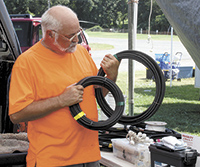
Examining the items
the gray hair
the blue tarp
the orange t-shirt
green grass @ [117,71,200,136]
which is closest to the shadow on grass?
green grass @ [117,71,200,136]

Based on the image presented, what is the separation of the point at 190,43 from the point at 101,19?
191ft

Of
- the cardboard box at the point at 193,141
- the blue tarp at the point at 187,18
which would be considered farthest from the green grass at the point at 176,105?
the blue tarp at the point at 187,18

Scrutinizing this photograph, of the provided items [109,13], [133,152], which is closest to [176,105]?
[133,152]

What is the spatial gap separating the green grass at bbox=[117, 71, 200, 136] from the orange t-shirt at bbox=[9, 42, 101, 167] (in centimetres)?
410

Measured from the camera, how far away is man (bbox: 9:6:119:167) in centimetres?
176

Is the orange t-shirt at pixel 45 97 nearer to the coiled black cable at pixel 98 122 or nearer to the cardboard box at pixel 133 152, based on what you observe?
the coiled black cable at pixel 98 122

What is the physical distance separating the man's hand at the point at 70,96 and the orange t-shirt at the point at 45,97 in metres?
0.05

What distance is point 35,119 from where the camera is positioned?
1803 millimetres

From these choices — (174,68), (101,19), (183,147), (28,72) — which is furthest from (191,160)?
(101,19)

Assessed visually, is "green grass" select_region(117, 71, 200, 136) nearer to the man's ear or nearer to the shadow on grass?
the shadow on grass

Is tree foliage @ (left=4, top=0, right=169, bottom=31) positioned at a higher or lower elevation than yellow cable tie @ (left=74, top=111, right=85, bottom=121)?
higher

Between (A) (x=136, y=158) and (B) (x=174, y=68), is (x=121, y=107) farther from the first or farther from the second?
(B) (x=174, y=68)

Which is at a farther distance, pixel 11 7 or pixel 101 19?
pixel 101 19

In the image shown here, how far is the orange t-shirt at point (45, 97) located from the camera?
176 cm
